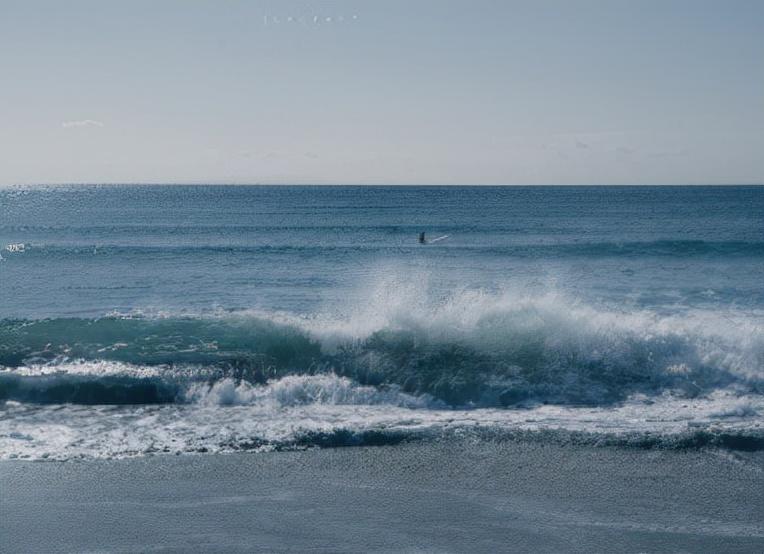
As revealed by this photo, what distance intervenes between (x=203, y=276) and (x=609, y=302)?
1435 cm

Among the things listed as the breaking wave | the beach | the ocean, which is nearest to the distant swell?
the ocean

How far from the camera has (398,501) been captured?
24.3ft

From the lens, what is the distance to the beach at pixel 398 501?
6.58 m

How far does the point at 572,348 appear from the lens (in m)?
13.3

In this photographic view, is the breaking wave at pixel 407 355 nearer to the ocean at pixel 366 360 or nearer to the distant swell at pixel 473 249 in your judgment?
Answer: the ocean at pixel 366 360

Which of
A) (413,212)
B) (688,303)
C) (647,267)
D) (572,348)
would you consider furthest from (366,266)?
(413,212)

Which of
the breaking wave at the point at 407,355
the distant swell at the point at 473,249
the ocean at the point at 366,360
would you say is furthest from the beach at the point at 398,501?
the distant swell at the point at 473,249

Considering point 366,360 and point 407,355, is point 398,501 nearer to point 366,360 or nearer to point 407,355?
point 366,360

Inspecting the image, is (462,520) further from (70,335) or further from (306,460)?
(70,335)

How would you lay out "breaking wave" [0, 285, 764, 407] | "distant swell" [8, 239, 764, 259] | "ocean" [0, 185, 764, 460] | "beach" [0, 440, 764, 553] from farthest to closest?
"distant swell" [8, 239, 764, 259]
"breaking wave" [0, 285, 764, 407]
"ocean" [0, 185, 764, 460]
"beach" [0, 440, 764, 553]

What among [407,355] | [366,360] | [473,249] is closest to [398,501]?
[366,360]

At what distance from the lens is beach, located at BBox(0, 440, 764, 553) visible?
21.6 feet

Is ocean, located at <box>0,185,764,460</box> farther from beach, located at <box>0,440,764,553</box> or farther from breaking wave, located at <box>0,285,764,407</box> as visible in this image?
beach, located at <box>0,440,764,553</box>

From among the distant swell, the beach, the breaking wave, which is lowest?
the beach
